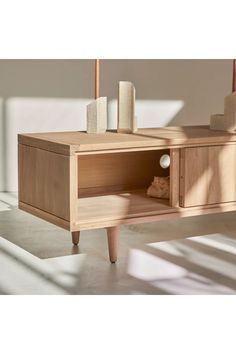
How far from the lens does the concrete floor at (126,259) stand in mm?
2910

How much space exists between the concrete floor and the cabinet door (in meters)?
0.29

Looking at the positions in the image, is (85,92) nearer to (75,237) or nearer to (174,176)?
(75,237)

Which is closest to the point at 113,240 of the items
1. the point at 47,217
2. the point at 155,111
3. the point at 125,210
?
the point at 125,210

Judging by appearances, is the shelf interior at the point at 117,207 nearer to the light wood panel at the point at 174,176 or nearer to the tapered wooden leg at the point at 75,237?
the light wood panel at the point at 174,176

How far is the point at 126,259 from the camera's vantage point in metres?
3.33

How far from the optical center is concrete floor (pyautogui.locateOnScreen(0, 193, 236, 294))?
2.91 metres

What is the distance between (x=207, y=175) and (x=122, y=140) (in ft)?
1.60

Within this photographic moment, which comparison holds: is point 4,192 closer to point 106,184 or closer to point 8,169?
point 8,169

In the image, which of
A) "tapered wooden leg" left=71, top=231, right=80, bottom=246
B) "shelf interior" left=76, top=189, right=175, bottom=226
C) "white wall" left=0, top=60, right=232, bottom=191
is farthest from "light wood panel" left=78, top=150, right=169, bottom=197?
"white wall" left=0, top=60, right=232, bottom=191

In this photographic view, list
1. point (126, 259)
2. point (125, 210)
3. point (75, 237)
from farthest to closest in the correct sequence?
1. point (75, 237)
2. point (126, 259)
3. point (125, 210)

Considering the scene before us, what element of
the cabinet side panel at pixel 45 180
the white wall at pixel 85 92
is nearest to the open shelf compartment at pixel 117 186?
the cabinet side panel at pixel 45 180

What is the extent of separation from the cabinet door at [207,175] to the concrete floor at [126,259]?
0.29m

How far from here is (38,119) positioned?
531 centimetres
